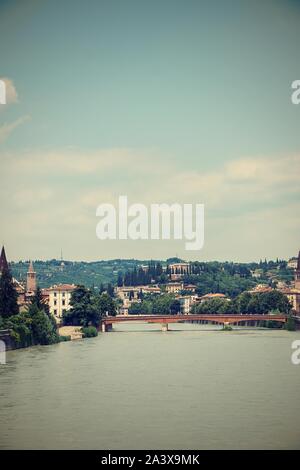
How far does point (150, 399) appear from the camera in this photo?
1942 cm

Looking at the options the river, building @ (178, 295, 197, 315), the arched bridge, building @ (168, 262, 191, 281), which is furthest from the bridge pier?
building @ (168, 262, 191, 281)

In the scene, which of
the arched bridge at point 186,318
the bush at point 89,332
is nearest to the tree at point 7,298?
the bush at point 89,332

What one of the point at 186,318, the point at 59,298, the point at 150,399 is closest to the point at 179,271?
the point at 59,298

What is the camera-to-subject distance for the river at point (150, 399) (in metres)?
15.5

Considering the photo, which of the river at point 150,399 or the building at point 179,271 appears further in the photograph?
the building at point 179,271

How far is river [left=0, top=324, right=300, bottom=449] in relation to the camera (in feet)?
50.9

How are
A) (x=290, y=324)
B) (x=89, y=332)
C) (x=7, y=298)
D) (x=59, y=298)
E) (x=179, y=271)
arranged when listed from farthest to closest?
(x=179, y=271)
(x=59, y=298)
(x=290, y=324)
(x=89, y=332)
(x=7, y=298)

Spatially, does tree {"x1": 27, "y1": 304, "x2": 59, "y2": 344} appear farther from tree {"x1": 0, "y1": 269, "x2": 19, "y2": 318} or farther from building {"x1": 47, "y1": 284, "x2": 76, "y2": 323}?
building {"x1": 47, "y1": 284, "x2": 76, "y2": 323}

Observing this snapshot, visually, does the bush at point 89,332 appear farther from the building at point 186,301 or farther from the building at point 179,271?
the building at point 179,271

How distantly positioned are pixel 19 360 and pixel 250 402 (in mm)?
10005

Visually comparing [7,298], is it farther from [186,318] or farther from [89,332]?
[186,318]

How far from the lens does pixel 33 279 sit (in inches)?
2835
